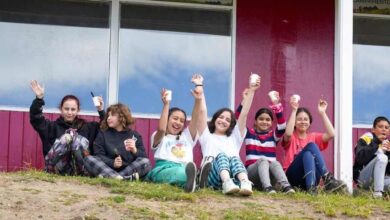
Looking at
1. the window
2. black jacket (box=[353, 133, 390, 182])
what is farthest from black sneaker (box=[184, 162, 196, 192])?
the window

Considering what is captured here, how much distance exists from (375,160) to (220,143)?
1782 millimetres

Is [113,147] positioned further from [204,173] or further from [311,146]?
[311,146]

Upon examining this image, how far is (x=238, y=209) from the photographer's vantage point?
785cm

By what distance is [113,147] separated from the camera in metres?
9.14

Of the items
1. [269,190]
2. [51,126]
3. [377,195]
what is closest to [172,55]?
[51,126]

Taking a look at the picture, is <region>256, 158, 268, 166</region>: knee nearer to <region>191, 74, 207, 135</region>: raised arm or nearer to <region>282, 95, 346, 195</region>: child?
<region>282, 95, 346, 195</region>: child

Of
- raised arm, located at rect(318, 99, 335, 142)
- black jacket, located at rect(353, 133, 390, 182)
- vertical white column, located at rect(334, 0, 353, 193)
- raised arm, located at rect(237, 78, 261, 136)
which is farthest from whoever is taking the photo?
vertical white column, located at rect(334, 0, 353, 193)

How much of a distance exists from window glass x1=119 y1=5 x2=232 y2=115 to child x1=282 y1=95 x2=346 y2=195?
1345 millimetres

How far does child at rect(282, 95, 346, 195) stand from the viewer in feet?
30.0

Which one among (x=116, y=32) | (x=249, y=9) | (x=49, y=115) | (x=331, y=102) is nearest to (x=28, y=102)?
(x=49, y=115)

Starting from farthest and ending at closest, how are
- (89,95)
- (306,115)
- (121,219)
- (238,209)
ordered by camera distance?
(89,95)
(306,115)
(238,209)
(121,219)

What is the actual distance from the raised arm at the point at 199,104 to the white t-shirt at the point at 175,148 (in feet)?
0.69

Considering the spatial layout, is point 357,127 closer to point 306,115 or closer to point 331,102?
point 331,102

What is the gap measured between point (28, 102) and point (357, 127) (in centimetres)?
434
